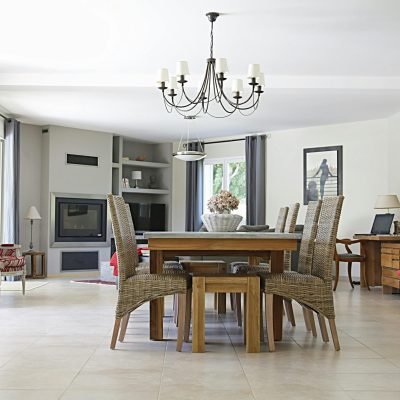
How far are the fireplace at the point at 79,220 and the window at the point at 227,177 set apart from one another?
214 cm

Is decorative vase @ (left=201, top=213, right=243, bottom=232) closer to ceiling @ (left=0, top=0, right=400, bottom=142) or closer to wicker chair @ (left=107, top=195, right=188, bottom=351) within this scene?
wicker chair @ (left=107, top=195, right=188, bottom=351)

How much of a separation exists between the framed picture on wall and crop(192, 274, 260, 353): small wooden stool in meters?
6.78

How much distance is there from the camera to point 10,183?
9.90 meters

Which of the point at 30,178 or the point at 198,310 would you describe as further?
the point at 30,178

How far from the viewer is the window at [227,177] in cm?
1194

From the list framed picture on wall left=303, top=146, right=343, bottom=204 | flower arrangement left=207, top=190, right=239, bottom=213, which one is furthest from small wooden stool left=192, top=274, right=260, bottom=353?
framed picture on wall left=303, top=146, right=343, bottom=204

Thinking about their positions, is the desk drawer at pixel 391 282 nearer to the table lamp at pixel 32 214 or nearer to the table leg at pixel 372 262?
the table leg at pixel 372 262

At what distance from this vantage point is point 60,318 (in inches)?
212

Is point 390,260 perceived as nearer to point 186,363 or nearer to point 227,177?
point 227,177

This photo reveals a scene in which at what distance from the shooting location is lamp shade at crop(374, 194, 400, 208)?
9000mm

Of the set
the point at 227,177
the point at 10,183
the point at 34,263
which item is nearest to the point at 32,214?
the point at 10,183

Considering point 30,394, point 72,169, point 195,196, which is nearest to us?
point 30,394

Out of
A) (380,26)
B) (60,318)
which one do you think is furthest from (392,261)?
(60,318)

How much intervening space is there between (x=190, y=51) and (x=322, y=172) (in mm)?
4862
